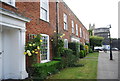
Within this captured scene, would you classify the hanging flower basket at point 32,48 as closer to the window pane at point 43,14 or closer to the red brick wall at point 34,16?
the red brick wall at point 34,16

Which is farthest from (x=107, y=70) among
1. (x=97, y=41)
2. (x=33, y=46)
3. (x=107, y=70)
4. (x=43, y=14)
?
(x=97, y=41)

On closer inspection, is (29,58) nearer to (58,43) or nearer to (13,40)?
(13,40)

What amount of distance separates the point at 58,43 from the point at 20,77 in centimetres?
430

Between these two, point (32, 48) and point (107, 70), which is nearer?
point (32, 48)

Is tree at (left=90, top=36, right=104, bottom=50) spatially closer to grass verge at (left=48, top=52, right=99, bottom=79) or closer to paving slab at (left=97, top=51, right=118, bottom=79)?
paving slab at (left=97, top=51, right=118, bottom=79)

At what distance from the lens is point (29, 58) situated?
5.96m

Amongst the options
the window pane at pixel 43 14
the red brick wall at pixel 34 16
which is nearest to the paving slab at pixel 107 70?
the red brick wall at pixel 34 16

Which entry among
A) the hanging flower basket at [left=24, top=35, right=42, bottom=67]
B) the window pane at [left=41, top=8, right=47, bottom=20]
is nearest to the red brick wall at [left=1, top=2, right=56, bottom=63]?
the window pane at [left=41, top=8, right=47, bottom=20]

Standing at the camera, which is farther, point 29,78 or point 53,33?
point 53,33

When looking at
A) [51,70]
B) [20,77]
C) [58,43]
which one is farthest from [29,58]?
[58,43]

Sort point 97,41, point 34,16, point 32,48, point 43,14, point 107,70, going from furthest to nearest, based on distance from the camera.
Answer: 1. point 97,41
2. point 43,14
3. point 107,70
4. point 34,16
5. point 32,48

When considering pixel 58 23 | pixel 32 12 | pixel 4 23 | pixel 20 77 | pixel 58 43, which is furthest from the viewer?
pixel 58 23

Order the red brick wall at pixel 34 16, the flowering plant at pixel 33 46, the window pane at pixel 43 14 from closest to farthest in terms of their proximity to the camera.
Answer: the flowering plant at pixel 33 46 → the red brick wall at pixel 34 16 → the window pane at pixel 43 14

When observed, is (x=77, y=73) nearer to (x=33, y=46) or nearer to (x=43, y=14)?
(x=33, y=46)
